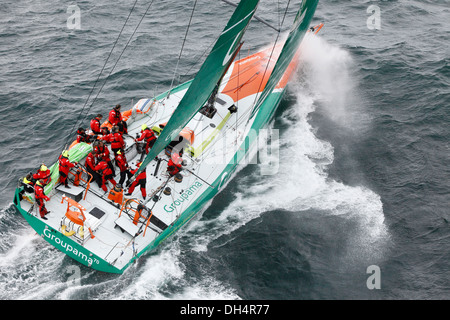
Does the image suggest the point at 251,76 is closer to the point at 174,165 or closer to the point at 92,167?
the point at 174,165

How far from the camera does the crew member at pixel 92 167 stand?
15.7m

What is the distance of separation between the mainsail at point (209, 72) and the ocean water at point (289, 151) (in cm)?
349

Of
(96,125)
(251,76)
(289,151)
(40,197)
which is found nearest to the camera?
(40,197)

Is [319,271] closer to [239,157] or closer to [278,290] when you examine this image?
[278,290]

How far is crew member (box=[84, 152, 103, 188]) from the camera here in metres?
15.7

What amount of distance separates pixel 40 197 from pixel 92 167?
76.8 inches

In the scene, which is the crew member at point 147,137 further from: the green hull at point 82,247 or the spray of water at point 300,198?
the spray of water at point 300,198

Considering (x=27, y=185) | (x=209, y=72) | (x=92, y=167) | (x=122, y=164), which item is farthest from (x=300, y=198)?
(x=27, y=185)

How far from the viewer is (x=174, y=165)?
16781mm

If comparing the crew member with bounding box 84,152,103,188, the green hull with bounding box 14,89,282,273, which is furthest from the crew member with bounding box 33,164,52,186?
the crew member with bounding box 84,152,103,188

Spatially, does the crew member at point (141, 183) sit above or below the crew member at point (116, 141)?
below

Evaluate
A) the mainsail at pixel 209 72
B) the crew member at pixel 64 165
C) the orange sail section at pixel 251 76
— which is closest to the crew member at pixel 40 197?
the crew member at pixel 64 165
